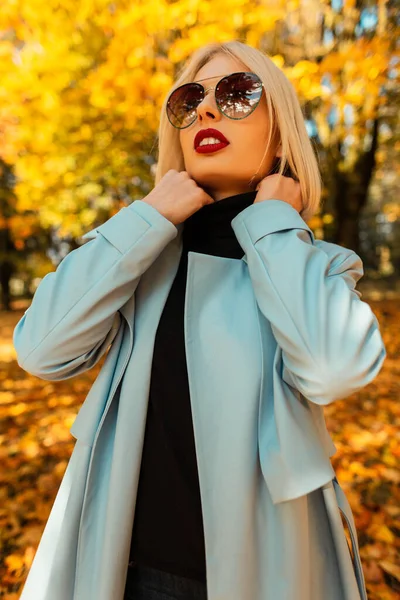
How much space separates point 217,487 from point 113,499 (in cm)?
28

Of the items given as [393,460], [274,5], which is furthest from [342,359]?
[274,5]

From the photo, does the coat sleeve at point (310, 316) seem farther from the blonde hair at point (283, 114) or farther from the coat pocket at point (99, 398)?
the coat pocket at point (99, 398)

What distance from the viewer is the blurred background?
304 centimetres

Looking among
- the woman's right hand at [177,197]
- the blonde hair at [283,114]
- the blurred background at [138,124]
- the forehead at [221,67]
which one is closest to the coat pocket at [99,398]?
the woman's right hand at [177,197]

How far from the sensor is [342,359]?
921 mm

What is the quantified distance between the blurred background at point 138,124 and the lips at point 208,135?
1.36 m

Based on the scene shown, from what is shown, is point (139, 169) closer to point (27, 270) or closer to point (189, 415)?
point (189, 415)

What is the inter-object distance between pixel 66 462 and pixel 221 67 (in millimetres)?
3199

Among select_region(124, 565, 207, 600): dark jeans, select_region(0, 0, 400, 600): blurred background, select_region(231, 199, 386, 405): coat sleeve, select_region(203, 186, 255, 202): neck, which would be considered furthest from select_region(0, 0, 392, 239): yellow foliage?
select_region(124, 565, 207, 600): dark jeans

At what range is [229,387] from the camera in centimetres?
103

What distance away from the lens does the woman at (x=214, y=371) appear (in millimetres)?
983

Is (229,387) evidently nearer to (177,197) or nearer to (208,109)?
(177,197)

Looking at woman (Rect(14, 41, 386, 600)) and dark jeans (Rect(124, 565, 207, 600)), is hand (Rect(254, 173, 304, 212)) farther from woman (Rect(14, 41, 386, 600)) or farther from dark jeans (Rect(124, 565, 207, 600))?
dark jeans (Rect(124, 565, 207, 600))

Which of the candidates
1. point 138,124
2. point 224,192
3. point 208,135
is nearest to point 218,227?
point 224,192
